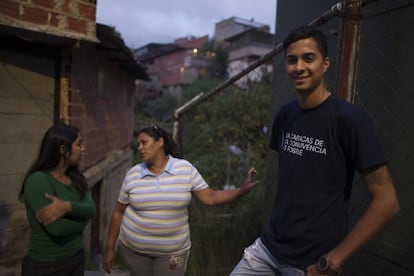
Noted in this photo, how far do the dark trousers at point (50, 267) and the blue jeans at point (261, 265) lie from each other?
114 centimetres

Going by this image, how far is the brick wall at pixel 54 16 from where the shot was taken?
9.82ft

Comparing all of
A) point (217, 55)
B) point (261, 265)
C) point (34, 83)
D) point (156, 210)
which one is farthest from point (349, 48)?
point (217, 55)

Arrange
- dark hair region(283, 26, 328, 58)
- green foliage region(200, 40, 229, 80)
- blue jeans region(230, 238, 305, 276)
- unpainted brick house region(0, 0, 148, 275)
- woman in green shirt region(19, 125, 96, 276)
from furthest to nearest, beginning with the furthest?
green foliage region(200, 40, 229, 80) → unpainted brick house region(0, 0, 148, 275) → woman in green shirt region(19, 125, 96, 276) → blue jeans region(230, 238, 305, 276) → dark hair region(283, 26, 328, 58)

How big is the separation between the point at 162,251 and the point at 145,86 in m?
39.3

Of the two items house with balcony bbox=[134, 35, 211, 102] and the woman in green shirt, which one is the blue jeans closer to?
the woman in green shirt

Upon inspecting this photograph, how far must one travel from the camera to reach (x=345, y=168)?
4.98 feet

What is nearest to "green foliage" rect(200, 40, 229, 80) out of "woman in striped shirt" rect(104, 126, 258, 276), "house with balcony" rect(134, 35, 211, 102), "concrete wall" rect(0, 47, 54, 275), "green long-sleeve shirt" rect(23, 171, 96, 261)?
"house with balcony" rect(134, 35, 211, 102)

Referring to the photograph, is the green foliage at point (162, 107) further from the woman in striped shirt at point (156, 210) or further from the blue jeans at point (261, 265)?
the blue jeans at point (261, 265)

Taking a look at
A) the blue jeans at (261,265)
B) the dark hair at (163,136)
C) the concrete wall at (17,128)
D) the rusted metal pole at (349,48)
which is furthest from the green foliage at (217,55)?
the blue jeans at (261,265)

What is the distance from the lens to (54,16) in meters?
3.24

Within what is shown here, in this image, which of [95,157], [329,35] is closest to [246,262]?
[329,35]

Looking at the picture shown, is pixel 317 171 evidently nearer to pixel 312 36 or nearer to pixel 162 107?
pixel 312 36

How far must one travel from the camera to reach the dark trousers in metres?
2.26

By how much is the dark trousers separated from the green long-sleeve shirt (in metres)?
0.03
